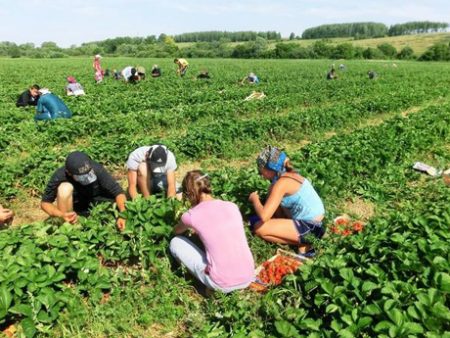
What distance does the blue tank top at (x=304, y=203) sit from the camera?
4.68 meters

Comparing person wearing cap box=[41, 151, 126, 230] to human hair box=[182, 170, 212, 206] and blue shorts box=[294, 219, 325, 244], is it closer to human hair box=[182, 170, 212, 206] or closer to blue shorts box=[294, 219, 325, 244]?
human hair box=[182, 170, 212, 206]

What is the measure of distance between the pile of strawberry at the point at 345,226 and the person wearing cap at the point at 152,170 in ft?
7.16

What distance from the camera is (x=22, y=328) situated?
3352 mm

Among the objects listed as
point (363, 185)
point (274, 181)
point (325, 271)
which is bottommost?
point (363, 185)

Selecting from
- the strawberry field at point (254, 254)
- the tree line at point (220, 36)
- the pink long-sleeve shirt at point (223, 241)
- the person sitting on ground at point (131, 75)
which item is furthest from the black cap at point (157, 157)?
the tree line at point (220, 36)

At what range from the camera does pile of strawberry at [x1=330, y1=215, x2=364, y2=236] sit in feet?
16.4

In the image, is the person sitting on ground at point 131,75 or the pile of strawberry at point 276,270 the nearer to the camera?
the pile of strawberry at point 276,270

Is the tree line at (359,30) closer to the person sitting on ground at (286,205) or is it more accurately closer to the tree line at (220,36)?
the tree line at (220,36)

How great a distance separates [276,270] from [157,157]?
2.15 m

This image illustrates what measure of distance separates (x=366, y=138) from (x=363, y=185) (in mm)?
1725

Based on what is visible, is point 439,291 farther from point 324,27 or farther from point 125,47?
point 324,27

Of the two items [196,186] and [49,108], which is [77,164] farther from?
[49,108]

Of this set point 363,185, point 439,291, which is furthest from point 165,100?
point 439,291

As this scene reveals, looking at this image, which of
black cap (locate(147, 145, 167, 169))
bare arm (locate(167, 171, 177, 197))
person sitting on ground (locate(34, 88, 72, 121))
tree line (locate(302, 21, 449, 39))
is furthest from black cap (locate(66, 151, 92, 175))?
tree line (locate(302, 21, 449, 39))
